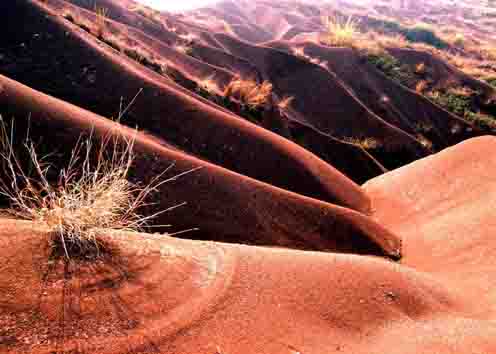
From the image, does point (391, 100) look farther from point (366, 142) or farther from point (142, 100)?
point (142, 100)

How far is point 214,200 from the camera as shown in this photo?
14.7 ft

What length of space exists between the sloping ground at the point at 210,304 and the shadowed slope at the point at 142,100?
286 cm

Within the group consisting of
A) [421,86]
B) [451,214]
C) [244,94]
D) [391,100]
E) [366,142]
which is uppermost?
[421,86]

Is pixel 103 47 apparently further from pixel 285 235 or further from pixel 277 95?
pixel 277 95

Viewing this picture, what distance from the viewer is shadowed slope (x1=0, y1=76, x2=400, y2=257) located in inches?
161

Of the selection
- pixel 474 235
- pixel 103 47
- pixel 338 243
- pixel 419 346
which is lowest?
pixel 338 243

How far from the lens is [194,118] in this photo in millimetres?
5926

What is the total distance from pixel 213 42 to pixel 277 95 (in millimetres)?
3287

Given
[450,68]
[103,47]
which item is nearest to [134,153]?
[103,47]

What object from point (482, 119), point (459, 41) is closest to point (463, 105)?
point (482, 119)

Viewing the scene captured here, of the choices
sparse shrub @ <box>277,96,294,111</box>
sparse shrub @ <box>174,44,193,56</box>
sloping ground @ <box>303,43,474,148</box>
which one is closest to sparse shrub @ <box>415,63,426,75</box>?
sloping ground @ <box>303,43,474,148</box>

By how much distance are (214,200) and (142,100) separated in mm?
2294

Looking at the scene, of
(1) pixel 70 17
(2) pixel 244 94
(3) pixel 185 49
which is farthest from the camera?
(3) pixel 185 49

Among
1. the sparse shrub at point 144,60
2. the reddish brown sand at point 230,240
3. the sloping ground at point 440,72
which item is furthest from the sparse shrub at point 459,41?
the sparse shrub at point 144,60
